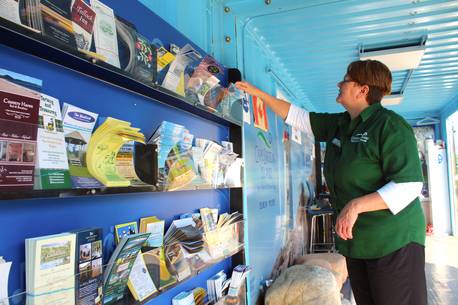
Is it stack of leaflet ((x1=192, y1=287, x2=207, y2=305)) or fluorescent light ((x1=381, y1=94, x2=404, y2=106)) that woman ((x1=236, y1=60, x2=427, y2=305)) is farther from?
fluorescent light ((x1=381, y1=94, x2=404, y2=106))

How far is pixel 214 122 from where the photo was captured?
7.73 ft

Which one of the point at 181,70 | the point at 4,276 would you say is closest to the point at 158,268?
the point at 4,276

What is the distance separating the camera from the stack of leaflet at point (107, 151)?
3.92 ft

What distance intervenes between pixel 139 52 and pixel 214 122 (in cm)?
98

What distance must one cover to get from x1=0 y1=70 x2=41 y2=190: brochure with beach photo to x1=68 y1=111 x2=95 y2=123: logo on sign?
0.21m

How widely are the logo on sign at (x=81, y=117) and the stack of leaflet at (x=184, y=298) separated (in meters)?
1.08

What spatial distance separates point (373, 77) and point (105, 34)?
1.30m

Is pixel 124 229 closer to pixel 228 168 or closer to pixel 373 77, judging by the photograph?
pixel 228 168

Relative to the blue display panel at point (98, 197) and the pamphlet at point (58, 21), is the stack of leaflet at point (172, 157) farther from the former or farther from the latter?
the pamphlet at point (58, 21)

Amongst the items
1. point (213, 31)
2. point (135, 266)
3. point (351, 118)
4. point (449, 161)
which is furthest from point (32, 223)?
point (449, 161)

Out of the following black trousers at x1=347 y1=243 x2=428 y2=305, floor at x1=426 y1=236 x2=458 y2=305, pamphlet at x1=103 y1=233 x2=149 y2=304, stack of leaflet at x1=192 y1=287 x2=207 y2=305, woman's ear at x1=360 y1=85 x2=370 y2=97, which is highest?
woman's ear at x1=360 y1=85 x2=370 y2=97

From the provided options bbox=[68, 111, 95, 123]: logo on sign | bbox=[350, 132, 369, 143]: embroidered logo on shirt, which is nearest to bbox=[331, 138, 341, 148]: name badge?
bbox=[350, 132, 369, 143]: embroidered logo on shirt

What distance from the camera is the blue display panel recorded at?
1077 millimetres

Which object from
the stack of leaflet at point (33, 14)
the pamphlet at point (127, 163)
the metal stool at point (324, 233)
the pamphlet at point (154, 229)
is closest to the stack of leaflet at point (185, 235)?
the pamphlet at point (154, 229)
